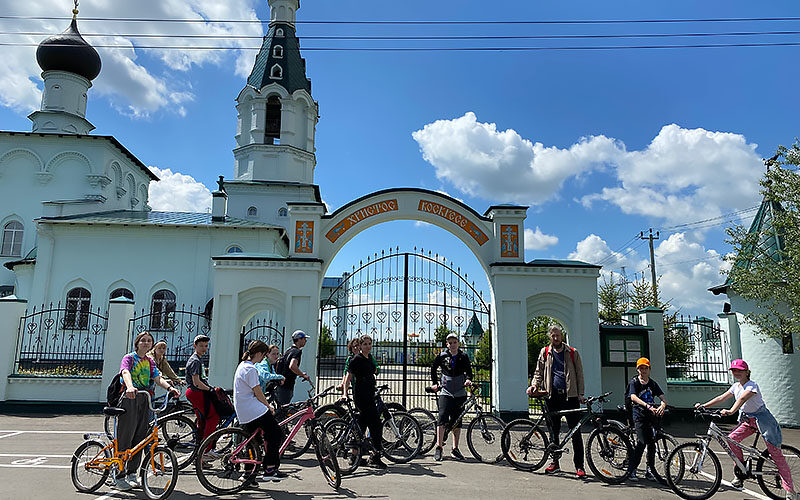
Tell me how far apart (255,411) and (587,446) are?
4159mm

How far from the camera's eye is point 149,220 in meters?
22.0

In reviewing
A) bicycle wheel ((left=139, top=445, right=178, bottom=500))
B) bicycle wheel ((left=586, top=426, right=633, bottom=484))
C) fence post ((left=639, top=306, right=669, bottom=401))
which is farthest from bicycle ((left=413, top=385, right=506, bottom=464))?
fence post ((left=639, top=306, right=669, bottom=401))

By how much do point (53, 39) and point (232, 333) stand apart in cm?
2458

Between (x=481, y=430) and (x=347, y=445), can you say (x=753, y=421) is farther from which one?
(x=347, y=445)

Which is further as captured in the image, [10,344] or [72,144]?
[72,144]

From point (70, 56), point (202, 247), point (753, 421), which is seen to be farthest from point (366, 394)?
point (70, 56)

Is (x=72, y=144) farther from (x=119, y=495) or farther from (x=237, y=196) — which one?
(x=119, y=495)

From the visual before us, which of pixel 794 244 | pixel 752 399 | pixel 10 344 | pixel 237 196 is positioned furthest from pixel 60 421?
pixel 237 196

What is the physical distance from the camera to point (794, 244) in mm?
10609

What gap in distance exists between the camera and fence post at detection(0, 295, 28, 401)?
38.6 feet

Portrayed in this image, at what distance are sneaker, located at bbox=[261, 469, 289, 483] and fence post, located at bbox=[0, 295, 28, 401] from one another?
9178 mm

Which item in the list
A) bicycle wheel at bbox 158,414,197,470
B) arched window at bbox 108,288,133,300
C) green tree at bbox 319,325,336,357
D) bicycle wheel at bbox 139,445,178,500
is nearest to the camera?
bicycle wheel at bbox 139,445,178,500

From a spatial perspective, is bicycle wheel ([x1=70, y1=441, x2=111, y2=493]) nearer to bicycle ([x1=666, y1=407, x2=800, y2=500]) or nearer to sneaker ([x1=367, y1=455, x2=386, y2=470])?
sneaker ([x1=367, y1=455, x2=386, y2=470])

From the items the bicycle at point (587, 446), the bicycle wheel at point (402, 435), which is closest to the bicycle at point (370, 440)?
the bicycle wheel at point (402, 435)
